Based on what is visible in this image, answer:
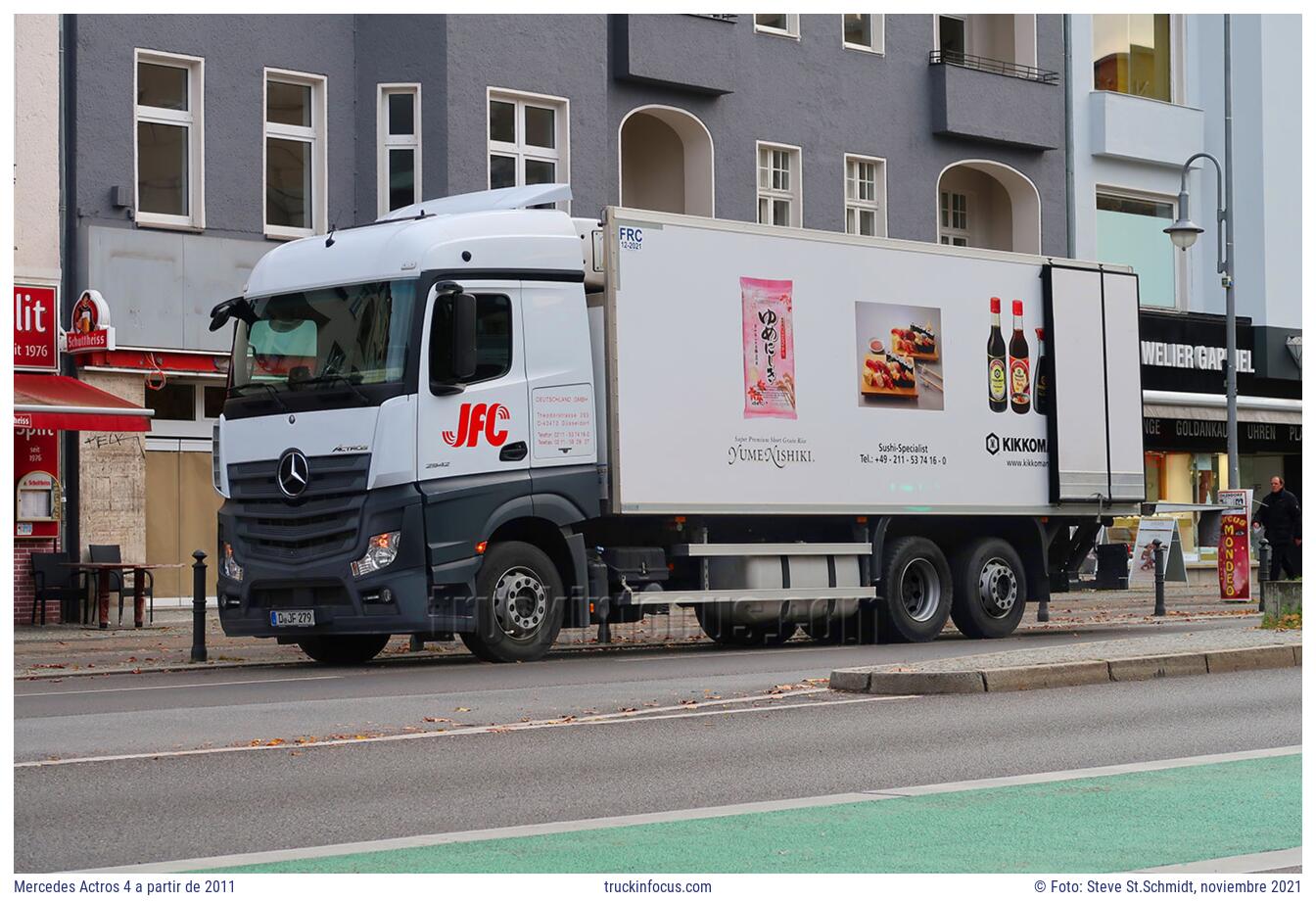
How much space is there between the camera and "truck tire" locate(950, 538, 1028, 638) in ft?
70.1

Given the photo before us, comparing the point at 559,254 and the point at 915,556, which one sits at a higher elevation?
the point at 559,254

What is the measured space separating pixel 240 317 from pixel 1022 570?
28.1 feet

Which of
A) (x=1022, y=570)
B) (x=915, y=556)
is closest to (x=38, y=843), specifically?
(x=915, y=556)

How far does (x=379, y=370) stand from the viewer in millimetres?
17266

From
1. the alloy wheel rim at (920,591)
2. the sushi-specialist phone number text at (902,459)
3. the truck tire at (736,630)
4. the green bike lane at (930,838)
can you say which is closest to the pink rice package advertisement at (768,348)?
the sushi-specialist phone number text at (902,459)

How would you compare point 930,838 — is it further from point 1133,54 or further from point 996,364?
point 1133,54

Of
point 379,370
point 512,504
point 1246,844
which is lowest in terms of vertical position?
point 1246,844

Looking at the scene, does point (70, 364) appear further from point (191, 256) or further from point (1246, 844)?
point (1246, 844)

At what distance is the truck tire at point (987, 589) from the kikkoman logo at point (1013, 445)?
37.0 inches

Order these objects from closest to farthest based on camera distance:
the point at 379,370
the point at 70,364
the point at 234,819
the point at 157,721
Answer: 1. the point at 234,819
2. the point at 157,721
3. the point at 379,370
4. the point at 70,364

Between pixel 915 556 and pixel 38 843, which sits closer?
pixel 38 843

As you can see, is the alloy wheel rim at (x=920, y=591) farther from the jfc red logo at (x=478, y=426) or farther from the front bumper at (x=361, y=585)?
the front bumper at (x=361, y=585)

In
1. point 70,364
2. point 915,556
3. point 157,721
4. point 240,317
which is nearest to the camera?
point 157,721

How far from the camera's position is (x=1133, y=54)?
125 ft
